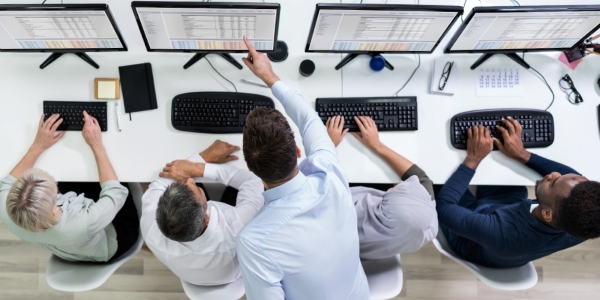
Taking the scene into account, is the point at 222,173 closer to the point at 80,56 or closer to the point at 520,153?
the point at 80,56

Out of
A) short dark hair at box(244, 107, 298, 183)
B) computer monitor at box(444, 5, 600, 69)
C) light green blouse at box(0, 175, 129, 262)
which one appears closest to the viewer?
short dark hair at box(244, 107, 298, 183)

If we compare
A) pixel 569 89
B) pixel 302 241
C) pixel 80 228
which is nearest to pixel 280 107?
pixel 302 241

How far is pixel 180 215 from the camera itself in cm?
139

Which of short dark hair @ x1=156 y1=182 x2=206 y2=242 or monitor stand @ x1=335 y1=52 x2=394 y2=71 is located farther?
monitor stand @ x1=335 y1=52 x2=394 y2=71

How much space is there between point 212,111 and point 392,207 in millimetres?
893

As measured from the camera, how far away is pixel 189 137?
186 cm

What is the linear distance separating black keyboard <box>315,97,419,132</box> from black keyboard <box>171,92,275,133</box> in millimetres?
265

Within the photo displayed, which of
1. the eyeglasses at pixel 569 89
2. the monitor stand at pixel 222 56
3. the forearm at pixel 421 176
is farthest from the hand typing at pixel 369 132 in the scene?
the eyeglasses at pixel 569 89

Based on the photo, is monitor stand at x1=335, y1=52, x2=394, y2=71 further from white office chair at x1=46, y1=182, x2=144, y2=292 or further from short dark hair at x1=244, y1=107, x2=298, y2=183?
white office chair at x1=46, y1=182, x2=144, y2=292

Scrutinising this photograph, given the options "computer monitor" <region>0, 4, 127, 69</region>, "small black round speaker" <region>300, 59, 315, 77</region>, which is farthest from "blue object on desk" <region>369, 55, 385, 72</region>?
"computer monitor" <region>0, 4, 127, 69</region>

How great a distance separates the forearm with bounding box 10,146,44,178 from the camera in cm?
178

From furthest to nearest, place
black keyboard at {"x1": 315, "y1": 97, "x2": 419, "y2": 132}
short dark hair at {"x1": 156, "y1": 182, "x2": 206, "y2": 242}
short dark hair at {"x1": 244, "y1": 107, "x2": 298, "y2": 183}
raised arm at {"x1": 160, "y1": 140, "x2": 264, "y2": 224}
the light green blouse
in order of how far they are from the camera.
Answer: black keyboard at {"x1": 315, "y1": 97, "x2": 419, "y2": 132} → raised arm at {"x1": 160, "y1": 140, "x2": 264, "y2": 224} → the light green blouse → short dark hair at {"x1": 156, "y1": 182, "x2": 206, "y2": 242} → short dark hair at {"x1": 244, "y1": 107, "x2": 298, "y2": 183}

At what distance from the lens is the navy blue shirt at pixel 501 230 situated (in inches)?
61.9

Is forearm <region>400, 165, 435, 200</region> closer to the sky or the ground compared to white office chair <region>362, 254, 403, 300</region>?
closer to the sky
